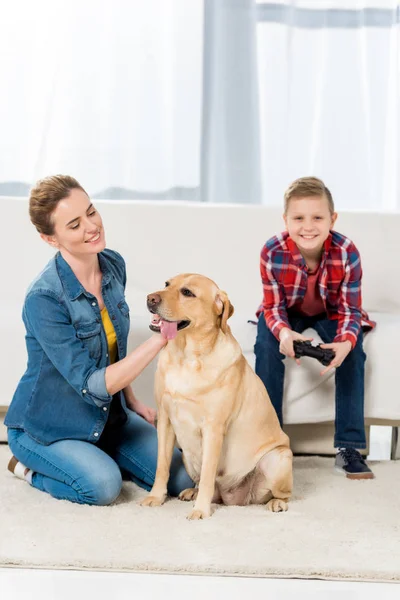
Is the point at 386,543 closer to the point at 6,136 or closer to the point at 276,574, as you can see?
the point at 276,574

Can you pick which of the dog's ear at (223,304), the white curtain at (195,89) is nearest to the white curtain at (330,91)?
the white curtain at (195,89)

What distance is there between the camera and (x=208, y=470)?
7.22 ft

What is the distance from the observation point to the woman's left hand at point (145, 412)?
8.60 feet

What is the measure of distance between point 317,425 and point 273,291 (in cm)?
47

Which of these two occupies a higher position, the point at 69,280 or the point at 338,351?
the point at 69,280

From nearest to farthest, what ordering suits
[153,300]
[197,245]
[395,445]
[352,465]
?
[153,300], [352,465], [395,445], [197,245]

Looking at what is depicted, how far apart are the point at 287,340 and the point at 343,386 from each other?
0.23 m

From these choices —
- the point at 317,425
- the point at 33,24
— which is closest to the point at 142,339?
the point at 317,425

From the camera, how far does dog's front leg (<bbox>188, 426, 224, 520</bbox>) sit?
219cm

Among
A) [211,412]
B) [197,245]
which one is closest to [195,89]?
[197,245]

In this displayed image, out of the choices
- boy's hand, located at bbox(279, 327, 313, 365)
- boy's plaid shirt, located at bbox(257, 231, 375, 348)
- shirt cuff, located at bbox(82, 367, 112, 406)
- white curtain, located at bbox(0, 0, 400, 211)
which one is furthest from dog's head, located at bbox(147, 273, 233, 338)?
white curtain, located at bbox(0, 0, 400, 211)

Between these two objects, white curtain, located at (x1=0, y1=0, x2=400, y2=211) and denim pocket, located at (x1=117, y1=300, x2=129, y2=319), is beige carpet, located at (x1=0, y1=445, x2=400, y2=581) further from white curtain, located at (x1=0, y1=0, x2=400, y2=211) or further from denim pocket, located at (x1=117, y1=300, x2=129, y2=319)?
white curtain, located at (x1=0, y1=0, x2=400, y2=211)

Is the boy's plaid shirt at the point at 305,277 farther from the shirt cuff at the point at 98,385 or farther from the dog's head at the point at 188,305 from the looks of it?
the shirt cuff at the point at 98,385

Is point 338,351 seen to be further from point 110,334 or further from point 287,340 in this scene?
point 110,334
